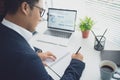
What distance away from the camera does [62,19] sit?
67.9 inches

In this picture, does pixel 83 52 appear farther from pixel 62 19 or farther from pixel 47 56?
pixel 62 19

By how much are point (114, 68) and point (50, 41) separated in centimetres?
63

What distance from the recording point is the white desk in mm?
1281

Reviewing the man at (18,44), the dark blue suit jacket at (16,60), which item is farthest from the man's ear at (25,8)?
the dark blue suit jacket at (16,60)

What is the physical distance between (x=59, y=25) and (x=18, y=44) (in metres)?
0.85

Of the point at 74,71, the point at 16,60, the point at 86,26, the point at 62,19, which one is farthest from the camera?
the point at 62,19

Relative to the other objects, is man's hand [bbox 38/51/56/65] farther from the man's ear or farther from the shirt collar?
the man's ear

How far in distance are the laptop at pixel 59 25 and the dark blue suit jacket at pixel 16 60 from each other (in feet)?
2.27

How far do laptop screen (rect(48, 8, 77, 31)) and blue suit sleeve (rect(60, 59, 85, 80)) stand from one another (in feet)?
1.69

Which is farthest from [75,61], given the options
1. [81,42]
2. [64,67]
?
[81,42]

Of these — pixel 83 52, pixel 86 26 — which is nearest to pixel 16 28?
pixel 83 52

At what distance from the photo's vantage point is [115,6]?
5.06 ft

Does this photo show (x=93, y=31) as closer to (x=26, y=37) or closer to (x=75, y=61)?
(x=75, y=61)

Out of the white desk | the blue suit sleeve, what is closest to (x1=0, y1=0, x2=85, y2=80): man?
the blue suit sleeve
